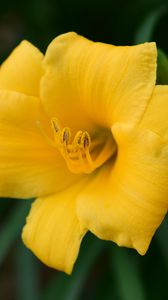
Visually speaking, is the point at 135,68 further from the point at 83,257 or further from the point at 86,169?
the point at 83,257

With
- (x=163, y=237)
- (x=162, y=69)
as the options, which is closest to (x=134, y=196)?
(x=162, y=69)

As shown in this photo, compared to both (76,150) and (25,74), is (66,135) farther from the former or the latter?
(25,74)

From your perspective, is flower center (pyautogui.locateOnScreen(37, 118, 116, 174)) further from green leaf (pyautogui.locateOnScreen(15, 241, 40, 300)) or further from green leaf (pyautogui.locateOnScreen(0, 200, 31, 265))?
green leaf (pyautogui.locateOnScreen(15, 241, 40, 300))

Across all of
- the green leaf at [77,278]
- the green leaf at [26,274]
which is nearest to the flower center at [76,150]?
the green leaf at [77,278]

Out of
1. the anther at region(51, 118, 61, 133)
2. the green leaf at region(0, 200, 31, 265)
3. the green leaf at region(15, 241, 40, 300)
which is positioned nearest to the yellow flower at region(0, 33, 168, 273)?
the anther at region(51, 118, 61, 133)

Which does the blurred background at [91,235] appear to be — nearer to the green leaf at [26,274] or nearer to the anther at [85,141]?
the green leaf at [26,274]
